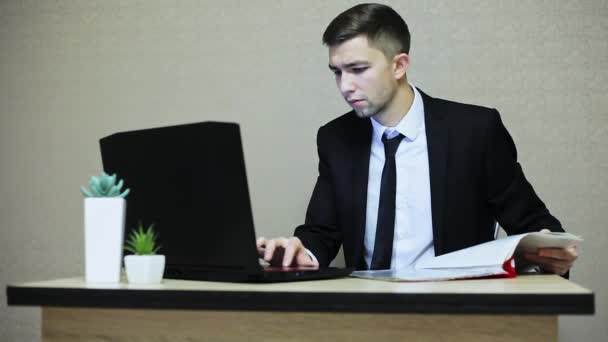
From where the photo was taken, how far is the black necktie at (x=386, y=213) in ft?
6.61

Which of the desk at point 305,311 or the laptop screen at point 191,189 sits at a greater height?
the laptop screen at point 191,189

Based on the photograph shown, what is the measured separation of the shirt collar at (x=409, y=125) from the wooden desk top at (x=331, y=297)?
0.94 m

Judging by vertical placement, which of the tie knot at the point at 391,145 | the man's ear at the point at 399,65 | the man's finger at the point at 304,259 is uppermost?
the man's ear at the point at 399,65

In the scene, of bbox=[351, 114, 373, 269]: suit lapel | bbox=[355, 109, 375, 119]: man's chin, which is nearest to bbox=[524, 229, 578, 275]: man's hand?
bbox=[351, 114, 373, 269]: suit lapel

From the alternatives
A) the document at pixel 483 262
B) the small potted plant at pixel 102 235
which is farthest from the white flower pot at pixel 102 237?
the document at pixel 483 262

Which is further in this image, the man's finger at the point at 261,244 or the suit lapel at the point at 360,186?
the suit lapel at the point at 360,186

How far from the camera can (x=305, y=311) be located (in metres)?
1.07

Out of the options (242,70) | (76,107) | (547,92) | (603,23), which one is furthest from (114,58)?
(603,23)

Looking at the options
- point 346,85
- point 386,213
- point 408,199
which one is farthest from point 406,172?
point 346,85

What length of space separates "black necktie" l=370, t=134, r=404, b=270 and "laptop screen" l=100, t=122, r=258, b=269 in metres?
0.77

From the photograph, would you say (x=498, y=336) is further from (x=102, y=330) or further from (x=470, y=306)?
(x=102, y=330)

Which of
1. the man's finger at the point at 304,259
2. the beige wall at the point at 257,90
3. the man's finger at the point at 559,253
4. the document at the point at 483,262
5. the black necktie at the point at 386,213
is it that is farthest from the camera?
the beige wall at the point at 257,90

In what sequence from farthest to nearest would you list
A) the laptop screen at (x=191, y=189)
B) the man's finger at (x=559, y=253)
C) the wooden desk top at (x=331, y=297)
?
the man's finger at (x=559, y=253) < the laptop screen at (x=191, y=189) < the wooden desk top at (x=331, y=297)

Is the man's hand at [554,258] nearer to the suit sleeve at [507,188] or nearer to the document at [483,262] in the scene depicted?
the document at [483,262]
